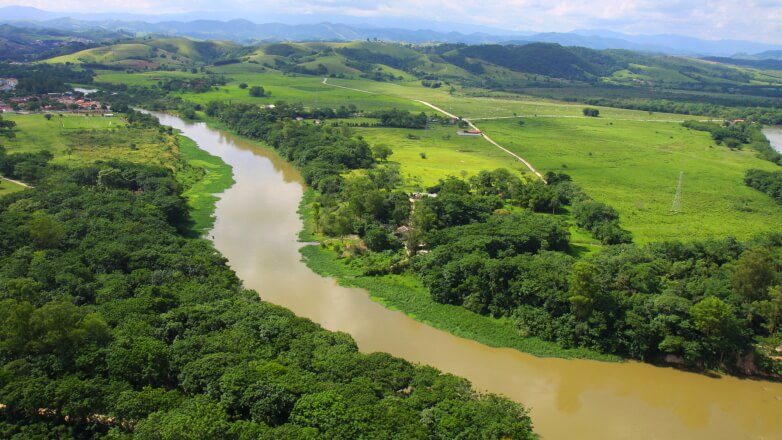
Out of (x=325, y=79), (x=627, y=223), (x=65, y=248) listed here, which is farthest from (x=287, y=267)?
(x=325, y=79)

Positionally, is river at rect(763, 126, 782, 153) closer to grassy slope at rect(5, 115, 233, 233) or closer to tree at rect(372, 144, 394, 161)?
tree at rect(372, 144, 394, 161)

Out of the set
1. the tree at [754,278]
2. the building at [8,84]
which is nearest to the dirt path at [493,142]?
the tree at [754,278]

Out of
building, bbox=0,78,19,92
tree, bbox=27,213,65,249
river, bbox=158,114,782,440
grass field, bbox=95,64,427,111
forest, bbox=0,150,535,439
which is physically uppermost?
grass field, bbox=95,64,427,111

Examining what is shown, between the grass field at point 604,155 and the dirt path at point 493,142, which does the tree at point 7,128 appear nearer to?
the grass field at point 604,155

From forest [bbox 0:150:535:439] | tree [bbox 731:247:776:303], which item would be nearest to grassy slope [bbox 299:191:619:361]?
forest [bbox 0:150:535:439]

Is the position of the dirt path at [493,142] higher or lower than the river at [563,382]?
higher
